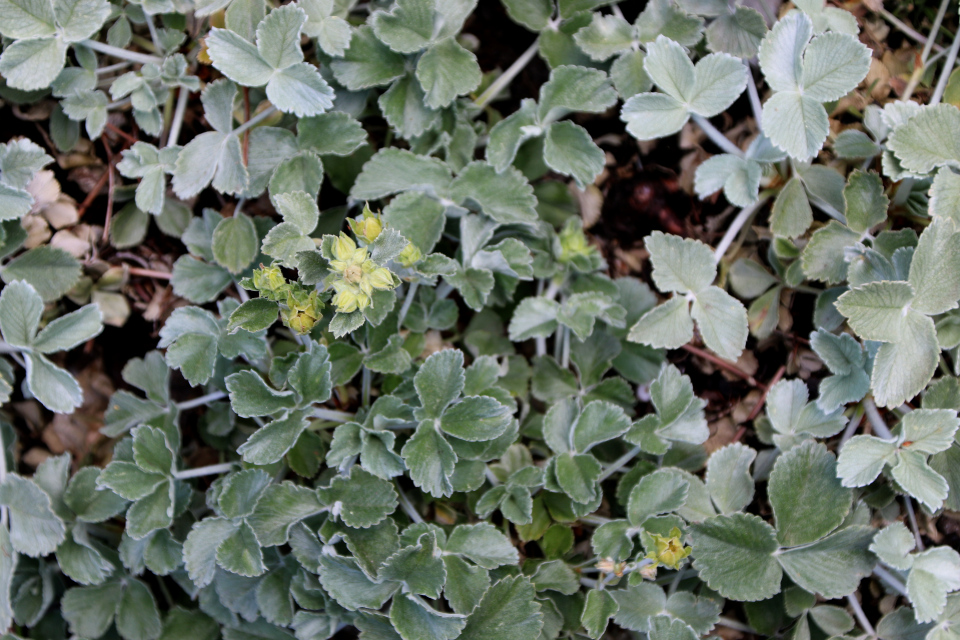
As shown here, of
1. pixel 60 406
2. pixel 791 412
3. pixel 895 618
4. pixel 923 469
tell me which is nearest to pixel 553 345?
pixel 791 412

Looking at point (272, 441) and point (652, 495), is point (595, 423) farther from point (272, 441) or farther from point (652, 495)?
point (272, 441)

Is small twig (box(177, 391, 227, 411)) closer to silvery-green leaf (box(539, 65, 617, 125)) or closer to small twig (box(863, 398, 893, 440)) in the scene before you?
silvery-green leaf (box(539, 65, 617, 125))

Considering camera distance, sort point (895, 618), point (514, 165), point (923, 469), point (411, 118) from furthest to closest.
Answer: point (514, 165) < point (411, 118) < point (895, 618) < point (923, 469)

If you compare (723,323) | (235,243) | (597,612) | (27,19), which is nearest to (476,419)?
(597,612)

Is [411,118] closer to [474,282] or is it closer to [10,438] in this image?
[474,282]

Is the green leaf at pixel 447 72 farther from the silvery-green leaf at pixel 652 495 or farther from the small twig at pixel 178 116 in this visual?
the silvery-green leaf at pixel 652 495

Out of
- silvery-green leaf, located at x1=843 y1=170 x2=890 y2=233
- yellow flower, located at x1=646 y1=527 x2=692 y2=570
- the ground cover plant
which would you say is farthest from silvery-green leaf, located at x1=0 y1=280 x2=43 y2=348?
silvery-green leaf, located at x1=843 y1=170 x2=890 y2=233
